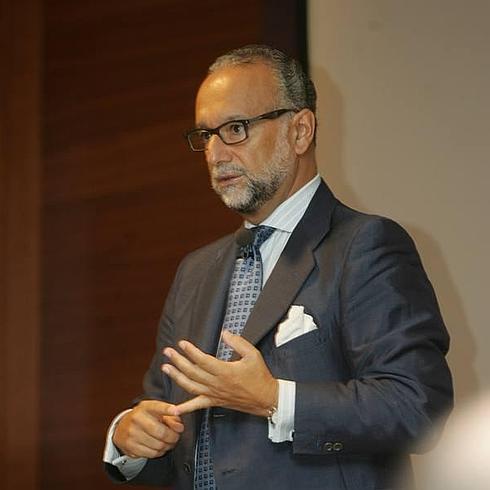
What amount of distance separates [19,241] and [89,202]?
242 millimetres

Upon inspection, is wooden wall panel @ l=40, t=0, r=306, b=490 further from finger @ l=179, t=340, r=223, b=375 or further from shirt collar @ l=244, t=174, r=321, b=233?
finger @ l=179, t=340, r=223, b=375

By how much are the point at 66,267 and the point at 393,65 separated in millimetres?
1093

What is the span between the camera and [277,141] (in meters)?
2.15

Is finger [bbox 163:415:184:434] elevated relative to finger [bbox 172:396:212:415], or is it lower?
lower

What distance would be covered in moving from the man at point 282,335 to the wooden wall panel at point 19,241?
1.13m

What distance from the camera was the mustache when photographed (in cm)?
212

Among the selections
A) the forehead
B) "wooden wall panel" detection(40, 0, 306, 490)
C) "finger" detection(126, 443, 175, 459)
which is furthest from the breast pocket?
"wooden wall panel" detection(40, 0, 306, 490)

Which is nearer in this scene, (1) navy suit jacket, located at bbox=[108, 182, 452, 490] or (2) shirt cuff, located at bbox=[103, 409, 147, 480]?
(1) navy suit jacket, located at bbox=[108, 182, 452, 490]

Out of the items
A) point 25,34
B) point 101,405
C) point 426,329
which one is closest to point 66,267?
point 101,405

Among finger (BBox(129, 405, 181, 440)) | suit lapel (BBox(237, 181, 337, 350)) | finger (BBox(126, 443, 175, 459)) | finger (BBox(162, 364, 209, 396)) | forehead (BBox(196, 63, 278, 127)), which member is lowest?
finger (BBox(126, 443, 175, 459))

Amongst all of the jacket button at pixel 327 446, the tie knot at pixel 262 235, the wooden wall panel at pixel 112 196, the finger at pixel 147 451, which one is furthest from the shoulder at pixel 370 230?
the wooden wall panel at pixel 112 196

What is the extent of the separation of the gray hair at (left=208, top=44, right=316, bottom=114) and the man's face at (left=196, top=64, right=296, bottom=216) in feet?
0.10

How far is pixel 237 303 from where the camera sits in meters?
2.10

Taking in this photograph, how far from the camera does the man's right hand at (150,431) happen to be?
1.96m
